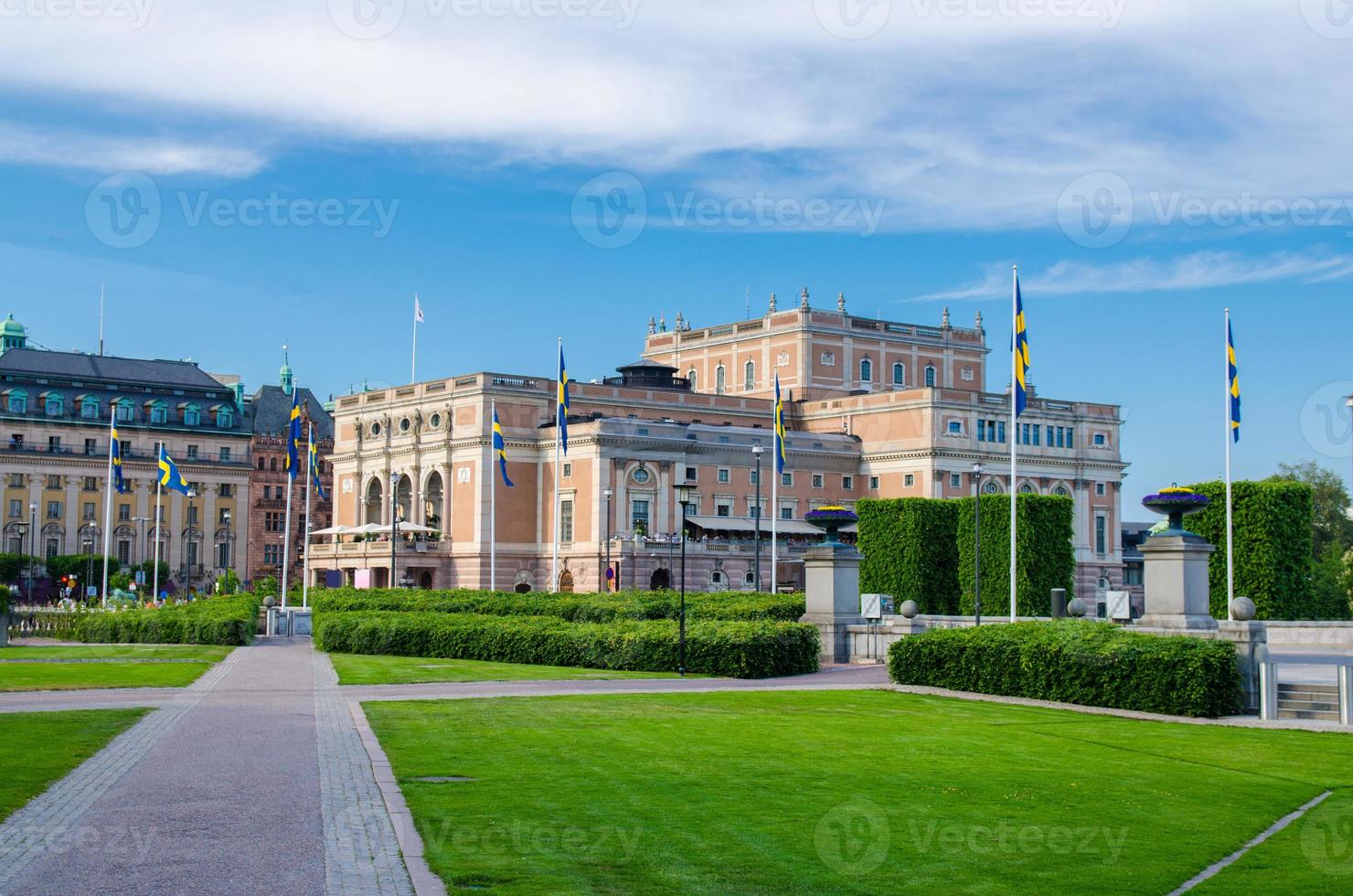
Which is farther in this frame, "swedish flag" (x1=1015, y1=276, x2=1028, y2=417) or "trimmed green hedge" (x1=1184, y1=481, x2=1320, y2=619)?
"trimmed green hedge" (x1=1184, y1=481, x2=1320, y2=619)

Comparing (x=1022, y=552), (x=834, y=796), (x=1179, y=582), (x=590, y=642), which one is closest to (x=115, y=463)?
(x=590, y=642)

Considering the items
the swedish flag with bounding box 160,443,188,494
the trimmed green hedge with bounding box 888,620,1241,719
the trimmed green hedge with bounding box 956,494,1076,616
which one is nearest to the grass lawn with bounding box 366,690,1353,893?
the trimmed green hedge with bounding box 888,620,1241,719

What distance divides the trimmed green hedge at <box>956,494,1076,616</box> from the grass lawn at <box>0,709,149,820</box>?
4972cm

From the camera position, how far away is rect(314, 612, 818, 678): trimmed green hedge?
38.9m

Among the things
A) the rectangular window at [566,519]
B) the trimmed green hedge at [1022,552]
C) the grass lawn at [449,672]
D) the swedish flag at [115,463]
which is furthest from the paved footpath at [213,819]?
the rectangular window at [566,519]

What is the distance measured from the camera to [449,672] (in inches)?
1521

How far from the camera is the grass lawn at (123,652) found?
45219mm

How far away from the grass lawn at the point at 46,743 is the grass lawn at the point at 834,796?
4.16m

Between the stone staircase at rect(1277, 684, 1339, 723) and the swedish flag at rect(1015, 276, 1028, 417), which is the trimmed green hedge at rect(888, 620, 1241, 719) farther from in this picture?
the swedish flag at rect(1015, 276, 1028, 417)

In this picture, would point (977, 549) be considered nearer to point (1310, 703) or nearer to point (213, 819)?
point (1310, 703)

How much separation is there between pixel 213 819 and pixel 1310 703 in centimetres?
1990

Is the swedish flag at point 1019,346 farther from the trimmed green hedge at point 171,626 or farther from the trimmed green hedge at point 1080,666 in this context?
the trimmed green hedge at point 171,626

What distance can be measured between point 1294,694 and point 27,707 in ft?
75.3

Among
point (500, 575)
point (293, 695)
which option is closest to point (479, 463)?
point (500, 575)
